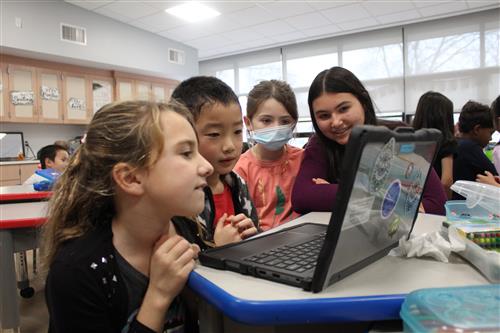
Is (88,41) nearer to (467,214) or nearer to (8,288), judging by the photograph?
(8,288)

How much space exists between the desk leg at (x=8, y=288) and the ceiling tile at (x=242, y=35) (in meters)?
5.03

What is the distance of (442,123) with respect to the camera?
7.82ft

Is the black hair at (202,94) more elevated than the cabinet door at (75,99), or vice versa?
the cabinet door at (75,99)

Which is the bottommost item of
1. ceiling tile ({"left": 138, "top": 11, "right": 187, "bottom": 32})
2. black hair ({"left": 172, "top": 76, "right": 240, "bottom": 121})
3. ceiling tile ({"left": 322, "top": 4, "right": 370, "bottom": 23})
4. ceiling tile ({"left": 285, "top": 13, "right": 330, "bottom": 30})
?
black hair ({"left": 172, "top": 76, "right": 240, "bottom": 121})

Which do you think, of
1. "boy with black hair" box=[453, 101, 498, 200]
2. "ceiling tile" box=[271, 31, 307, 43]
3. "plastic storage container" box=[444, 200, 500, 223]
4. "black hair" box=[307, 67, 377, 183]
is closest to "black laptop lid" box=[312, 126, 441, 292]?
"plastic storage container" box=[444, 200, 500, 223]

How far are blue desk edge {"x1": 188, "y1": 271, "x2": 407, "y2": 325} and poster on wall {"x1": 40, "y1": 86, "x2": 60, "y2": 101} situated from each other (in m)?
5.48

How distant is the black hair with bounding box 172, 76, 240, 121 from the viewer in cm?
106

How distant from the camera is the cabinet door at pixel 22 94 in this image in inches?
186

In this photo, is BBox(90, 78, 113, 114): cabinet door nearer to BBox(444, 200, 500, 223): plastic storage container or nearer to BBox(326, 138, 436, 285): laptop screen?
BBox(444, 200, 500, 223): plastic storage container

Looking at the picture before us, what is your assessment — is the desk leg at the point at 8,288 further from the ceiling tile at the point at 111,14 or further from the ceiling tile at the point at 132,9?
the ceiling tile at the point at 111,14

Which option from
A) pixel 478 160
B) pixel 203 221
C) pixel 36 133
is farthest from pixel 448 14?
pixel 36 133

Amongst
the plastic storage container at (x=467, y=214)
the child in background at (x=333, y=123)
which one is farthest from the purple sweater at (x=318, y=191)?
the plastic storage container at (x=467, y=214)

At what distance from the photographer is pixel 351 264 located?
1.86 ft

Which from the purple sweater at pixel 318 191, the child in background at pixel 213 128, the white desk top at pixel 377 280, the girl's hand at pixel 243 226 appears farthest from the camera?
the purple sweater at pixel 318 191
